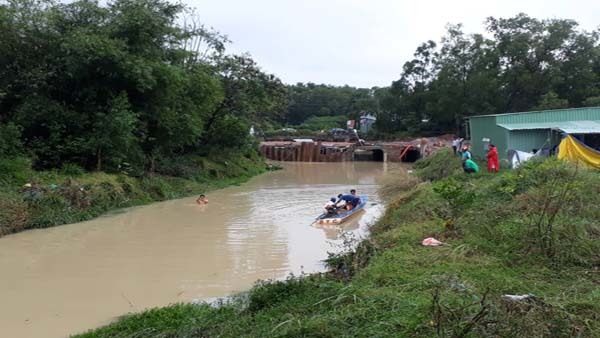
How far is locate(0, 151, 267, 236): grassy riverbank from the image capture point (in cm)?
1366

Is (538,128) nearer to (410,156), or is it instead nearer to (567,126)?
(567,126)

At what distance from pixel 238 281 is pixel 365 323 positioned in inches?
176

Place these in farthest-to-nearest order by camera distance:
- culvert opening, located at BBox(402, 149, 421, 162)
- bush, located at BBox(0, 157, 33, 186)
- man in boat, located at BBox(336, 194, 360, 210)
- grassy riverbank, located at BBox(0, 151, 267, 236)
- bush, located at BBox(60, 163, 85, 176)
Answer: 1. culvert opening, located at BBox(402, 149, 421, 162)
2. bush, located at BBox(60, 163, 85, 176)
3. man in boat, located at BBox(336, 194, 360, 210)
4. bush, located at BBox(0, 157, 33, 186)
5. grassy riverbank, located at BBox(0, 151, 267, 236)

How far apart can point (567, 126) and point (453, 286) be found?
15835 mm

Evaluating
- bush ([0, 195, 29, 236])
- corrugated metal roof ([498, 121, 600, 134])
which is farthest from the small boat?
corrugated metal roof ([498, 121, 600, 134])

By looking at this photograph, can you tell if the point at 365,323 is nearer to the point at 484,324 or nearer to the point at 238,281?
the point at 484,324

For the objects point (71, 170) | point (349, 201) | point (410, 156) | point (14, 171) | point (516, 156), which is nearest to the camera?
point (14, 171)

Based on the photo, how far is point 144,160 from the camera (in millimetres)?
21312

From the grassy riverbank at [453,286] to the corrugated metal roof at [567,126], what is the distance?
7.98 metres

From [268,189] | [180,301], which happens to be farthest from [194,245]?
[268,189]

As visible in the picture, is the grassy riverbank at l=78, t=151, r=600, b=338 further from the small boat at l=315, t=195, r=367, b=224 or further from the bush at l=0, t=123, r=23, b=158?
the bush at l=0, t=123, r=23, b=158

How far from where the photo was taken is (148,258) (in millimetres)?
10734

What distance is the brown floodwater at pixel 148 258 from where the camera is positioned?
25.0 ft

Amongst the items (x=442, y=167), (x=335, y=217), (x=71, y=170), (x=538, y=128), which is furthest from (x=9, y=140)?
(x=538, y=128)
